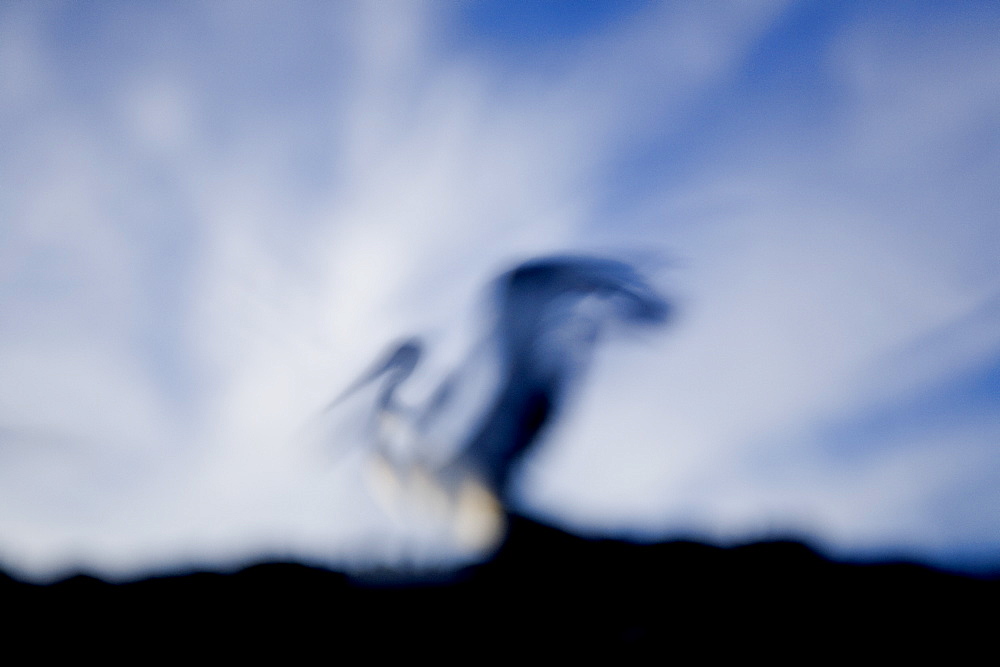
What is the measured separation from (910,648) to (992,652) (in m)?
0.46

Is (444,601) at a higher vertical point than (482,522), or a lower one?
lower

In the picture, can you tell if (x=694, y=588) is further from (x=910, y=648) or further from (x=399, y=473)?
(x=399, y=473)

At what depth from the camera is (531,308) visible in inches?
198

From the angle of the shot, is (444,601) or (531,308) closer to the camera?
(444,601)

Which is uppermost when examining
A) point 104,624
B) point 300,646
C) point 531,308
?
point 531,308

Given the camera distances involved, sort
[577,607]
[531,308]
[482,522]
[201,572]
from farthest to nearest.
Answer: [531,308] → [482,522] → [577,607] → [201,572]

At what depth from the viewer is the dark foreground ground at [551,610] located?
2.63 m

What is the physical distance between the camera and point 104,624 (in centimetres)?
262

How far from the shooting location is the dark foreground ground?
8.62 feet

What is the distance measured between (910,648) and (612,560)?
5.28 ft

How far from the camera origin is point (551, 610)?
3148mm

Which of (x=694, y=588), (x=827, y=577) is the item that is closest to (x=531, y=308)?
(x=694, y=588)

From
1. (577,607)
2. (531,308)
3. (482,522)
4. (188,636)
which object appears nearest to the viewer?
(188,636)

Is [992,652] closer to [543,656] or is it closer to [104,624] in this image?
[543,656]
